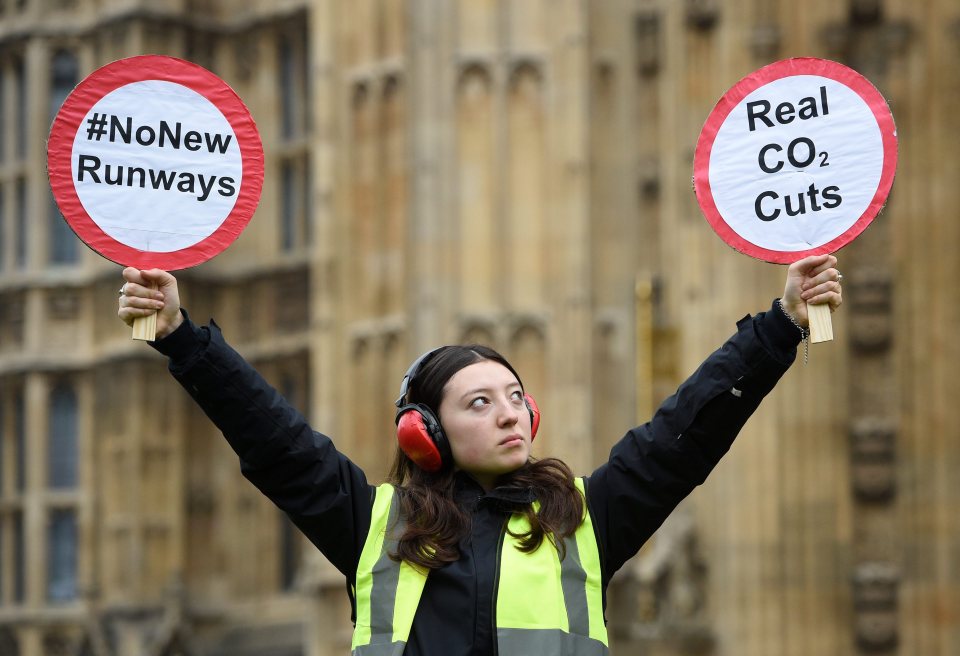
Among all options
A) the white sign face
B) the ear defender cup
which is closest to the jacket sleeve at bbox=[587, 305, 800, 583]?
the ear defender cup

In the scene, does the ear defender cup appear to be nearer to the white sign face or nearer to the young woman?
the young woman

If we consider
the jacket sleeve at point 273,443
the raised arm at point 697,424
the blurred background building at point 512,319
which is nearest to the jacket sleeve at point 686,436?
the raised arm at point 697,424

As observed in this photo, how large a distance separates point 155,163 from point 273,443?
0.73 metres

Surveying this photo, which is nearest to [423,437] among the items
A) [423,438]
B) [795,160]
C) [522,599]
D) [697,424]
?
[423,438]

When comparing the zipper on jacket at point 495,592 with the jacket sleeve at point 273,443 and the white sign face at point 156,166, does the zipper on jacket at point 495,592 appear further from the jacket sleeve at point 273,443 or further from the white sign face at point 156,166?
the white sign face at point 156,166

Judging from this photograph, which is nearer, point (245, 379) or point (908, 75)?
point (245, 379)

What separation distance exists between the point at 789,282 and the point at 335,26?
1175 cm

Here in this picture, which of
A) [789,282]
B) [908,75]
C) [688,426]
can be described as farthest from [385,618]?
[908,75]

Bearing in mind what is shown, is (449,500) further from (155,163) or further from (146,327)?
(155,163)

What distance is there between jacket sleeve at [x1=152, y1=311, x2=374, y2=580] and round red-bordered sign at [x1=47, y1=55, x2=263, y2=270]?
14.2 inches

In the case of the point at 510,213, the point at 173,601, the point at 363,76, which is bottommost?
the point at 173,601

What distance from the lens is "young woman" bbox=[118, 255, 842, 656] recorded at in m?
4.14

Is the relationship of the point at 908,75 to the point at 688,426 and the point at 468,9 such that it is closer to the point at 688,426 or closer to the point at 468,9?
the point at 468,9

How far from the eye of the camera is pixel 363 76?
1531 centimetres
